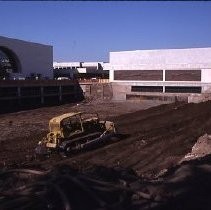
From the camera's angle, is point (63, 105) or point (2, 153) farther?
point (63, 105)

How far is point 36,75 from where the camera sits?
65.3 meters

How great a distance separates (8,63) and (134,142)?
42.1 m

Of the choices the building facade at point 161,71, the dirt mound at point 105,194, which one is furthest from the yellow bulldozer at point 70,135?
the building facade at point 161,71

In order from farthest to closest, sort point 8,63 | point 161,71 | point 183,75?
point 8,63 → point 161,71 → point 183,75

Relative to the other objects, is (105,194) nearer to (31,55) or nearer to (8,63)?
(8,63)

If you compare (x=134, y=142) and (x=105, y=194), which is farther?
(x=134, y=142)

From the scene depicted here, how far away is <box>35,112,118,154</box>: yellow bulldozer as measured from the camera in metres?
20.8

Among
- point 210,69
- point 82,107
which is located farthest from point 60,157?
point 210,69

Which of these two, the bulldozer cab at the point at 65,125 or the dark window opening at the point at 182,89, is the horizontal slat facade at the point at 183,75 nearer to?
the dark window opening at the point at 182,89

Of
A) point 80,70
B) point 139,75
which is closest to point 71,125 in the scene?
point 139,75

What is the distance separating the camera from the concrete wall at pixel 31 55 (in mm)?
61609

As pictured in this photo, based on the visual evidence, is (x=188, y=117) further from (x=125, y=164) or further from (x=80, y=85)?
(x=80, y=85)

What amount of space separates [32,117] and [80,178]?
100ft

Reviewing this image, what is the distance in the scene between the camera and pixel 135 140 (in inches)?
966
